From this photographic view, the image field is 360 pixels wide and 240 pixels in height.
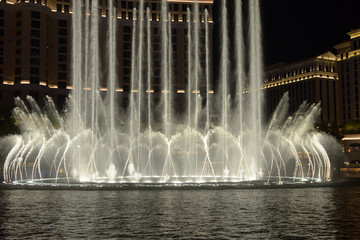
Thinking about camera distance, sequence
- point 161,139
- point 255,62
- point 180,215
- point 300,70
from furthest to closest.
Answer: point 300,70 → point 161,139 → point 255,62 → point 180,215

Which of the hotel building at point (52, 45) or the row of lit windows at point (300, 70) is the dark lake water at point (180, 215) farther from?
the row of lit windows at point (300, 70)

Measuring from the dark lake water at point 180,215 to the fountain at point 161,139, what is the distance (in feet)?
23.8

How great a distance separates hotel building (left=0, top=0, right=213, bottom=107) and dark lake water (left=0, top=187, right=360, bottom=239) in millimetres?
78745

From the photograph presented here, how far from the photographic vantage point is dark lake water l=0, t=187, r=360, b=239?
1142 cm

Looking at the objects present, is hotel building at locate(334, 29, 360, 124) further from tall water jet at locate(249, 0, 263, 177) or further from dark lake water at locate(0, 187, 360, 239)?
dark lake water at locate(0, 187, 360, 239)

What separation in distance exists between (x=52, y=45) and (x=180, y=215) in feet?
307

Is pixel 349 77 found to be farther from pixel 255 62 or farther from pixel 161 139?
pixel 255 62

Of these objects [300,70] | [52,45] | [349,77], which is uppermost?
[300,70]

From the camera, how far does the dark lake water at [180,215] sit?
11.4m

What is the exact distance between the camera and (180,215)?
14469 millimetres

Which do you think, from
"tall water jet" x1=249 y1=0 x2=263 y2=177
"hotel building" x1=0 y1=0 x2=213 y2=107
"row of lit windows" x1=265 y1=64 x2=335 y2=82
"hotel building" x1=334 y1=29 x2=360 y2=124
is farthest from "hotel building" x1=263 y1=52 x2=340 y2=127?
"tall water jet" x1=249 y1=0 x2=263 y2=177

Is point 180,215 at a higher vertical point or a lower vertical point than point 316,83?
lower

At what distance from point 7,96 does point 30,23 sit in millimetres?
16088

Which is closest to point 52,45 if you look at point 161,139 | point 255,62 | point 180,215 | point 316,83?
point 161,139
